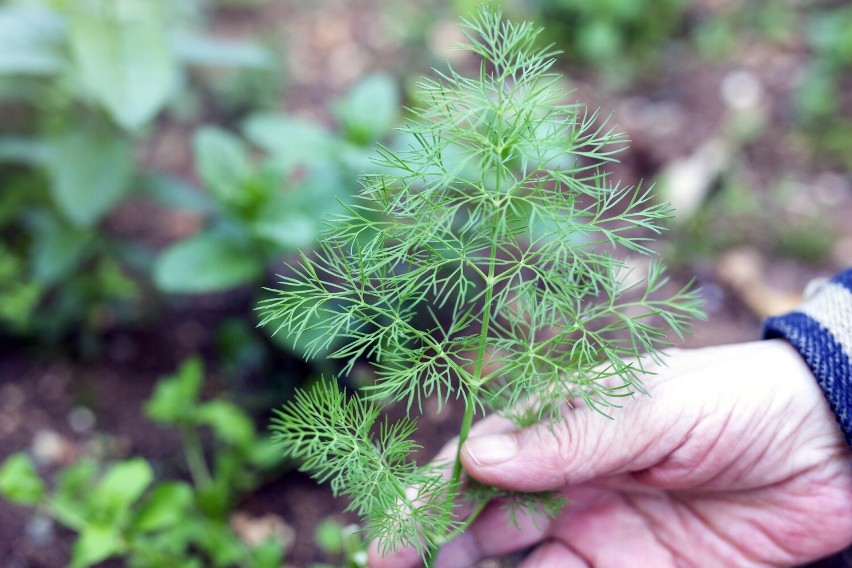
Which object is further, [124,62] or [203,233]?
[203,233]

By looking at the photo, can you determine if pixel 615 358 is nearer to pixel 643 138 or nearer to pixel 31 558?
pixel 31 558

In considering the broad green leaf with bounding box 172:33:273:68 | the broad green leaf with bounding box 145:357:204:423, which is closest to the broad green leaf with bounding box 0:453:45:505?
the broad green leaf with bounding box 145:357:204:423

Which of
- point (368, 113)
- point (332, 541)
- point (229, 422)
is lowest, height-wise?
point (332, 541)

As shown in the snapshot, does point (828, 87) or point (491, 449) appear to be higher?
point (828, 87)

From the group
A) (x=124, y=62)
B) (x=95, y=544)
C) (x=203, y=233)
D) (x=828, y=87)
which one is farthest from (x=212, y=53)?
(x=828, y=87)

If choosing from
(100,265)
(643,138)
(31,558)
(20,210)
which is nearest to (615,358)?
(31,558)

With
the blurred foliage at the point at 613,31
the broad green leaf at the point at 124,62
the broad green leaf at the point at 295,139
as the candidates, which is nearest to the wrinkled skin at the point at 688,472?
the broad green leaf at the point at 295,139

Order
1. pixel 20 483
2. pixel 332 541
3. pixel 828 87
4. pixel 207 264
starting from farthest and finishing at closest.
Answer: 1. pixel 828 87
2. pixel 207 264
3. pixel 332 541
4. pixel 20 483

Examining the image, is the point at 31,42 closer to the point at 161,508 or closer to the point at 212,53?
the point at 212,53
